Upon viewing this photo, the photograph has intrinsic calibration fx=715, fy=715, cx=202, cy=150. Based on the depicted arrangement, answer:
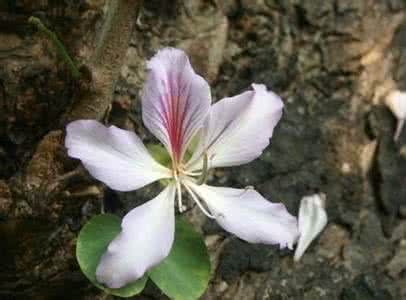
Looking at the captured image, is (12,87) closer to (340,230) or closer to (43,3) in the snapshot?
(43,3)

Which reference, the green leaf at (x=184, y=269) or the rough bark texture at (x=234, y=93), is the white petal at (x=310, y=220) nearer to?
the rough bark texture at (x=234, y=93)

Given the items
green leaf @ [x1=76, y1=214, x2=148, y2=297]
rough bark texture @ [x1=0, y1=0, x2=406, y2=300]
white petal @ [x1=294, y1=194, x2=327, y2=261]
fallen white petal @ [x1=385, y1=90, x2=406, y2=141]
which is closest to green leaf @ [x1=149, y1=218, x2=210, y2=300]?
green leaf @ [x1=76, y1=214, x2=148, y2=297]

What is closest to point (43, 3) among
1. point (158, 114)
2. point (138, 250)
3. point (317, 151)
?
point (158, 114)

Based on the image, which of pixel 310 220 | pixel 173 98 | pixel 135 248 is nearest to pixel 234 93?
pixel 310 220

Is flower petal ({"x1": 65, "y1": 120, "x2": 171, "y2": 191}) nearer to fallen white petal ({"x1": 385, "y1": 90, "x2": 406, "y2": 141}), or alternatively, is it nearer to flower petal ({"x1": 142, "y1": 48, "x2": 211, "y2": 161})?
flower petal ({"x1": 142, "y1": 48, "x2": 211, "y2": 161})

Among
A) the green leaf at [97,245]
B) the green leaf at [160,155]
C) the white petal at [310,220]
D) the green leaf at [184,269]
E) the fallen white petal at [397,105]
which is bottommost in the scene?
the white petal at [310,220]

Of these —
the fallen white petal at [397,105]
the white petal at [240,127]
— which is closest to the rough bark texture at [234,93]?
the fallen white petal at [397,105]
